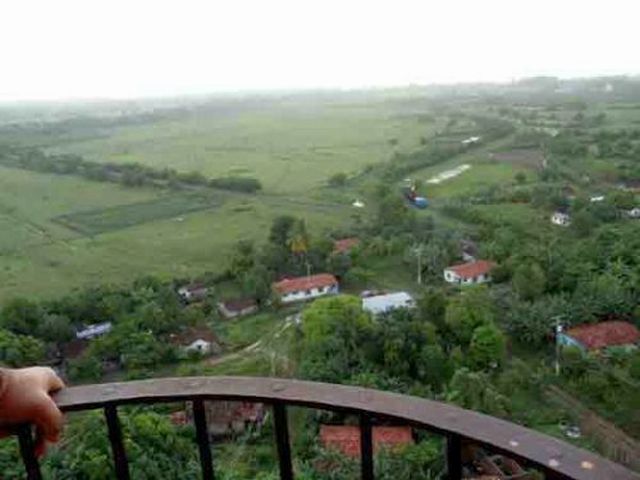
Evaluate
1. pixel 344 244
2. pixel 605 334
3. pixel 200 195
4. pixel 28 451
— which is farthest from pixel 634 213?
pixel 28 451

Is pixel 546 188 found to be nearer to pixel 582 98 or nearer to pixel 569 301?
pixel 569 301

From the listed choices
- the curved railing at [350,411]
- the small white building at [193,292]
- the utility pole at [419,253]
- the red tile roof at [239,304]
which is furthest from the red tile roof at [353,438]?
the utility pole at [419,253]

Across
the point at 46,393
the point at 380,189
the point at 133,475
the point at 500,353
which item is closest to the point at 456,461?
the point at 46,393

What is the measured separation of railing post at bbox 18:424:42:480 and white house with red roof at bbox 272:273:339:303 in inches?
549

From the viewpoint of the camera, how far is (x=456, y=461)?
1149 millimetres

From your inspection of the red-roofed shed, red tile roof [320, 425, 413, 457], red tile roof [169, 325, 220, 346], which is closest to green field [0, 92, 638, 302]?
the red-roofed shed

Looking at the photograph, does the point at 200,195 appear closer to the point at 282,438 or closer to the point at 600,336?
the point at 600,336

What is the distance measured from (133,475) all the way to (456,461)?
6.56 meters

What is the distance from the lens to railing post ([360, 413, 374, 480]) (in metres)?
1.19

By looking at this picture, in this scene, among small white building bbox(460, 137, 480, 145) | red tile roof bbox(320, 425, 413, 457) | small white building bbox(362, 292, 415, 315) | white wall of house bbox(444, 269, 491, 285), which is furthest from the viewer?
small white building bbox(460, 137, 480, 145)

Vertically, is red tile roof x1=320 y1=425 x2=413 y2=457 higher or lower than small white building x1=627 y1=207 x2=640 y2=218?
higher

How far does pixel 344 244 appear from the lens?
1916cm

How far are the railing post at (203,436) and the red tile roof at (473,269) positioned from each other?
15.1 meters

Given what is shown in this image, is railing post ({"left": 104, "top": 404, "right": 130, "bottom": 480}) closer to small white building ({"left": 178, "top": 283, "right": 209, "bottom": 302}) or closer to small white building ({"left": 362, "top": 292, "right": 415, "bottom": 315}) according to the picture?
small white building ({"left": 362, "top": 292, "right": 415, "bottom": 315})
